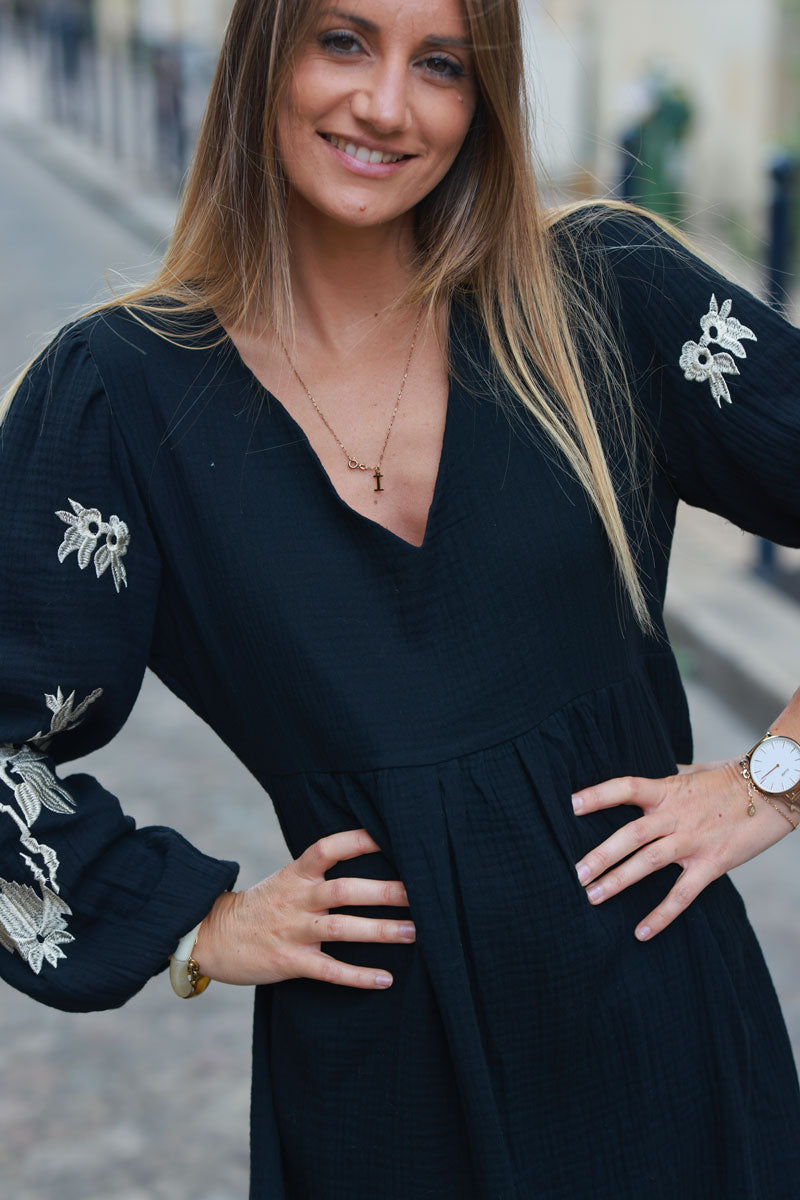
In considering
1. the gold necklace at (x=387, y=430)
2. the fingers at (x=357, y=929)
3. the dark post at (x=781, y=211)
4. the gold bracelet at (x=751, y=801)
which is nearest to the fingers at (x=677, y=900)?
the gold bracelet at (x=751, y=801)

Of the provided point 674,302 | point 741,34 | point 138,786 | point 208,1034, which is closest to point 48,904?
point 674,302

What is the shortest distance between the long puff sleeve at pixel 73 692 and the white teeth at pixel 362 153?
33 cm

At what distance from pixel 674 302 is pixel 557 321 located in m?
0.12

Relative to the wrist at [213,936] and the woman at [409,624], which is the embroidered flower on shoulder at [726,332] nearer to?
the woman at [409,624]

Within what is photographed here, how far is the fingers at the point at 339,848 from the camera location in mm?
1595

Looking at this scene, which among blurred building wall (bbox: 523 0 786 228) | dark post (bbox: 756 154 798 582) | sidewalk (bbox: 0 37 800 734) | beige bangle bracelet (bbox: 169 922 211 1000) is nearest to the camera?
beige bangle bracelet (bbox: 169 922 211 1000)

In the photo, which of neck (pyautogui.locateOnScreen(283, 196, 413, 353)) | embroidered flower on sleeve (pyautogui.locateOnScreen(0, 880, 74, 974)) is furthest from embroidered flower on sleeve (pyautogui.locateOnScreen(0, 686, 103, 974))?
neck (pyautogui.locateOnScreen(283, 196, 413, 353))

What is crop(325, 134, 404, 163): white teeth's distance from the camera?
1574 millimetres

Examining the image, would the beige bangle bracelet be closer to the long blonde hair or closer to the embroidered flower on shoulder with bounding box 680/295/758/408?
the long blonde hair

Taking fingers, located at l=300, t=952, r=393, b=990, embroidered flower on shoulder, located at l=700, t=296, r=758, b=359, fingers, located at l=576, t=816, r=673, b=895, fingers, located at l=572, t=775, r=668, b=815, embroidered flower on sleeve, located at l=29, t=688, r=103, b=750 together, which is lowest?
fingers, located at l=300, t=952, r=393, b=990

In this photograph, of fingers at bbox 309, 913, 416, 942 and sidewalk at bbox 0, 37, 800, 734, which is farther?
sidewalk at bbox 0, 37, 800, 734

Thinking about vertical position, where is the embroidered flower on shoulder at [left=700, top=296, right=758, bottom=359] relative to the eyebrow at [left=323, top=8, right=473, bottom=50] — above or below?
below

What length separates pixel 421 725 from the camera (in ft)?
5.14

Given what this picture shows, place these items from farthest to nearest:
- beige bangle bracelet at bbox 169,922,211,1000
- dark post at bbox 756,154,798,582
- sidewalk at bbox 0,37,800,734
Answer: dark post at bbox 756,154,798,582
sidewalk at bbox 0,37,800,734
beige bangle bracelet at bbox 169,922,211,1000
